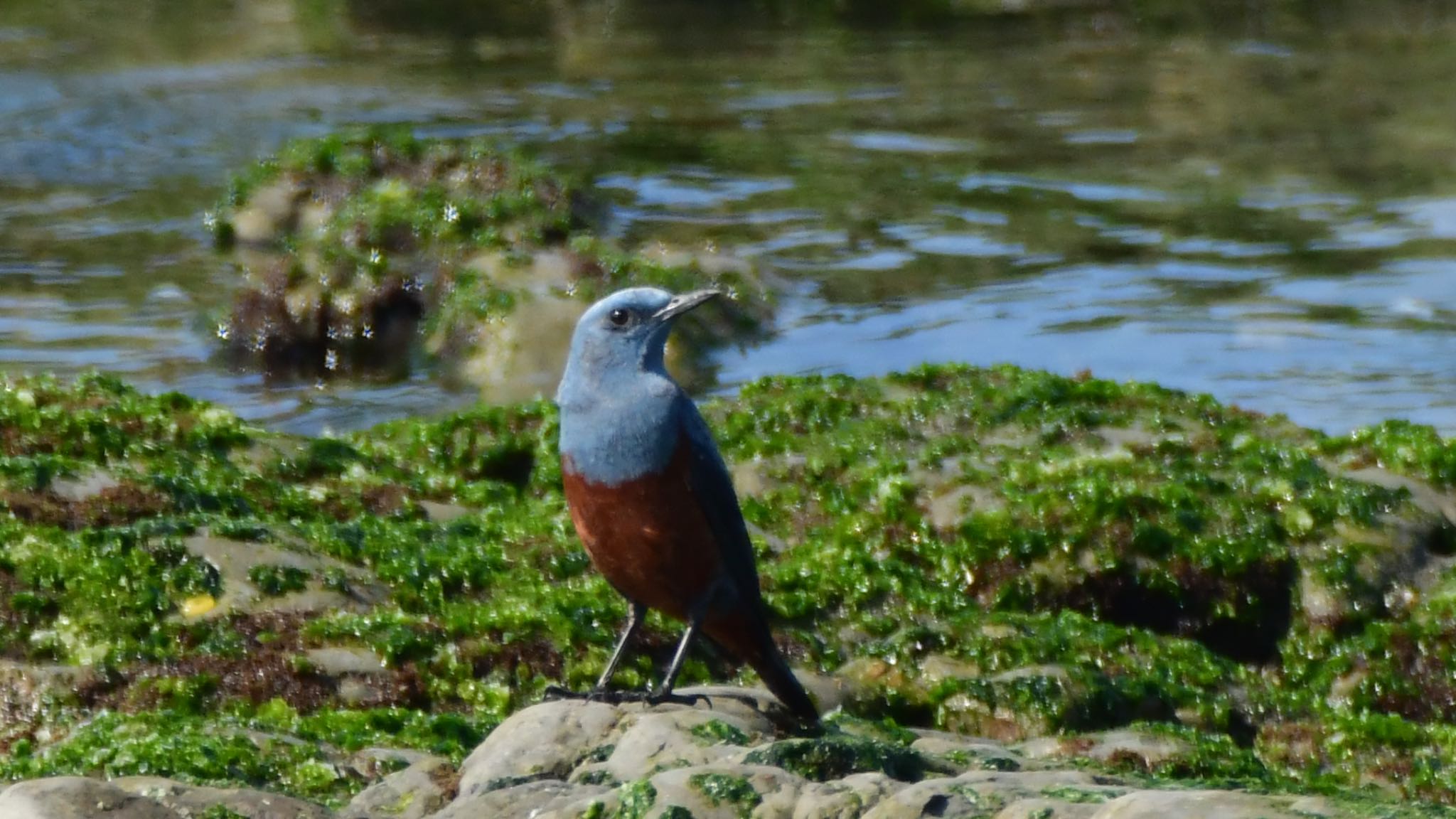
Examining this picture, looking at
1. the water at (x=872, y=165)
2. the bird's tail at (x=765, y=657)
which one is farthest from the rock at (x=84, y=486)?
the water at (x=872, y=165)

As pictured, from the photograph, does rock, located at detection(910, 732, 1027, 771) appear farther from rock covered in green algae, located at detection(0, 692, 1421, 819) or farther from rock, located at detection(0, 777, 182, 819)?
rock, located at detection(0, 777, 182, 819)

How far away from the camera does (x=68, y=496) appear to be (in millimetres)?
8148

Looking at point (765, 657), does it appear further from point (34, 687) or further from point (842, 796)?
point (34, 687)

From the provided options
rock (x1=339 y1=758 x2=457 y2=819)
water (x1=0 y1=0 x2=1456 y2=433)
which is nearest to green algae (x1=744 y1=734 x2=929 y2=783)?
rock (x1=339 y1=758 x2=457 y2=819)

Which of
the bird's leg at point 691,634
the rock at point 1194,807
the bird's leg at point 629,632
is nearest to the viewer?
the rock at point 1194,807

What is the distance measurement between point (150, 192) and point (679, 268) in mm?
6939

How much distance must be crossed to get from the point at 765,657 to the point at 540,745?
3.15ft

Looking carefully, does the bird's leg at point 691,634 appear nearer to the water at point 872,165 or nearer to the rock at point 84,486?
the rock at point 84,486

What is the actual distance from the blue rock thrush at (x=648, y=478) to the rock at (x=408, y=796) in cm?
48

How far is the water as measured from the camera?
15.0 meters

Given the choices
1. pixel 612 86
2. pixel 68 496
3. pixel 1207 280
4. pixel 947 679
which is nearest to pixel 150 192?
pixel 612 86

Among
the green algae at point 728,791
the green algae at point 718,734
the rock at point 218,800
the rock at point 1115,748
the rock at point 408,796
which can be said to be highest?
the green algae at point 728,791

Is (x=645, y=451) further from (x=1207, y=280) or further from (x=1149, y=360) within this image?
(x=1207, y=280)

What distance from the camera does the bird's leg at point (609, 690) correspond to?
5590mm
